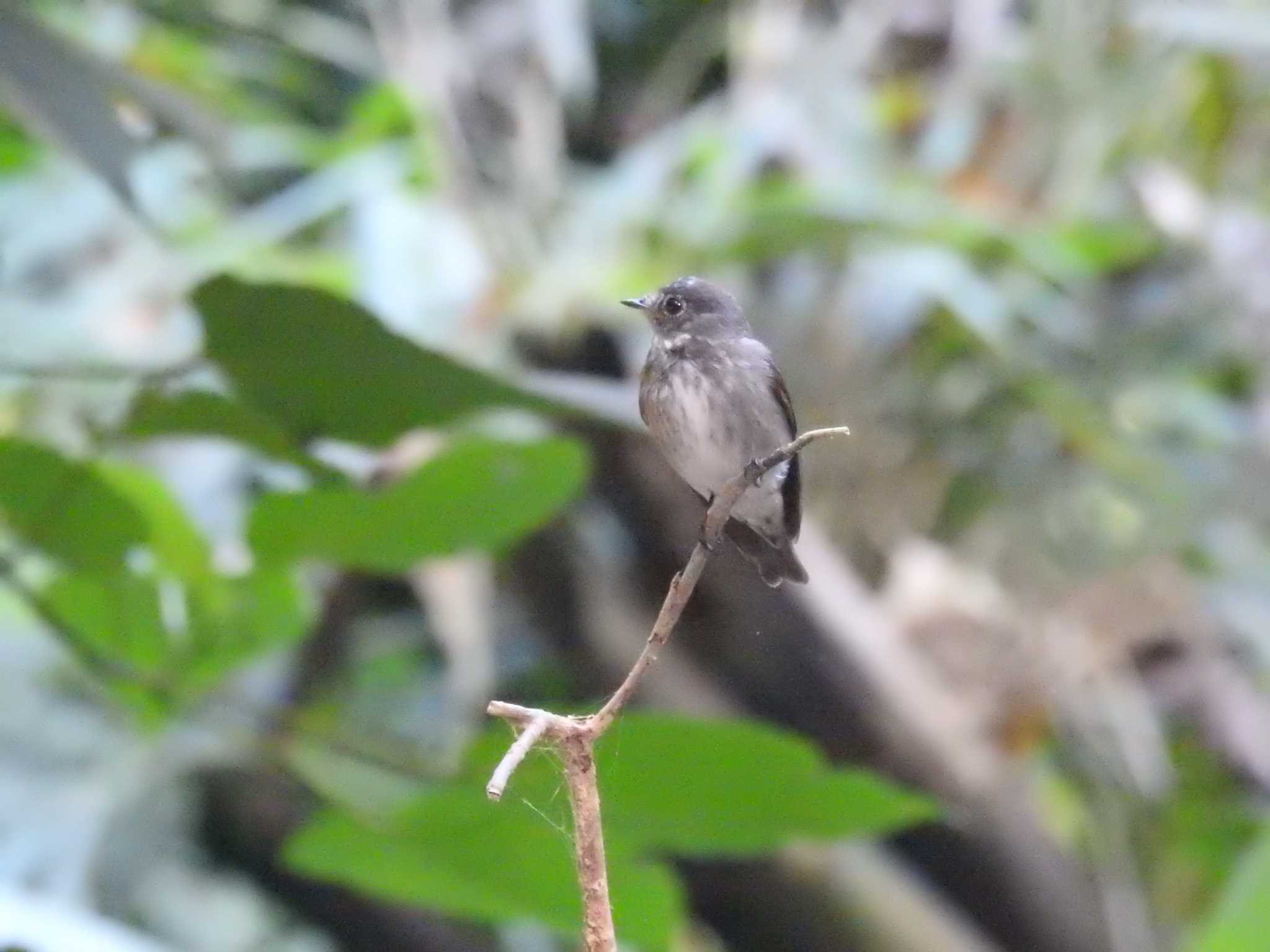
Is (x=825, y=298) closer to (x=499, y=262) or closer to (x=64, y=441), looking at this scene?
(x=499, y=262)

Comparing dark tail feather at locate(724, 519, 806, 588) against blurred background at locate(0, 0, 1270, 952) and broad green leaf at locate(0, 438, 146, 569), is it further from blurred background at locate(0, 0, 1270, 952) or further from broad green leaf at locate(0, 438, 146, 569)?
broad green leaf at locate(0, 438, 146, 569)

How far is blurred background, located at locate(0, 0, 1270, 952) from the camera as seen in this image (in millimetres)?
837

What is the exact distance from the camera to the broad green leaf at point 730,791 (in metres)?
0.82

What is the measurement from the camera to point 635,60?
2.26 metres

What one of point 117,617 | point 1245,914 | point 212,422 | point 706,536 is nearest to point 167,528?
point 117,617

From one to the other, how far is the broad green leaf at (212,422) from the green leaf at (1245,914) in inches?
27.4

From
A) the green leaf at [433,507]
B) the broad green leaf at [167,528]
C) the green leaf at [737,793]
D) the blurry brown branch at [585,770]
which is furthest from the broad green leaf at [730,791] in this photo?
the blurry brown branch at [585,770]

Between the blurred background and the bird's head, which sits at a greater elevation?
the blurred background

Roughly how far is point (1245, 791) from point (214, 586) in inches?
66.5

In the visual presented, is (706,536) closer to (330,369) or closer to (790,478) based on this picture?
(790,478)

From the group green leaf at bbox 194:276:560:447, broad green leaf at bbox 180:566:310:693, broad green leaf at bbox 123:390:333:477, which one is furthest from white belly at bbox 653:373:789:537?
broad green leaf at bbox 180:566:310:693

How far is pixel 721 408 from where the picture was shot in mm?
640

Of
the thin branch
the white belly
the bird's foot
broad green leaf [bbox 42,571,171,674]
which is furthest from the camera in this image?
broad green leaf [bbox 42,571,171,674]

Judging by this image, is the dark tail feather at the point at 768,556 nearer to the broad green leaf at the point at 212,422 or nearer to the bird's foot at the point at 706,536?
the bird's foot at the point at 706,536
